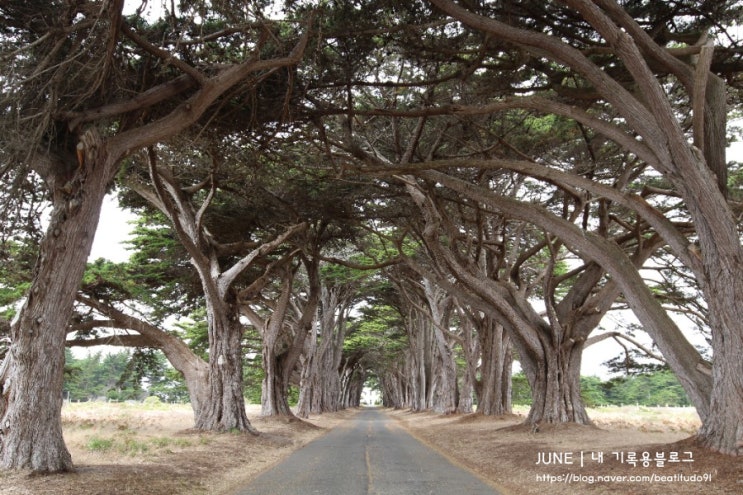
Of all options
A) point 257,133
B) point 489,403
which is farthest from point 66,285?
point 489,403

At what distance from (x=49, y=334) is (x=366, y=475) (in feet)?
14.5

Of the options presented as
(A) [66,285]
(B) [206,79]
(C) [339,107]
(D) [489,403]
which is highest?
(C) [339,107]

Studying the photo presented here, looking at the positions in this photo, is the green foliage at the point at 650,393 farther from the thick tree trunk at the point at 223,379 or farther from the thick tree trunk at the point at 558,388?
the thick tree trunk at the point at 223,379

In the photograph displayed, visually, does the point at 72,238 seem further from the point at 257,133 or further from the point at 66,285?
the point at 257,133

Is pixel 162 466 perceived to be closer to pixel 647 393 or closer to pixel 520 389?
pixel 520 389

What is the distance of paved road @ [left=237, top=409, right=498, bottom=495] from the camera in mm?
6449

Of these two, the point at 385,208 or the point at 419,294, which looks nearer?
the point at 385,208

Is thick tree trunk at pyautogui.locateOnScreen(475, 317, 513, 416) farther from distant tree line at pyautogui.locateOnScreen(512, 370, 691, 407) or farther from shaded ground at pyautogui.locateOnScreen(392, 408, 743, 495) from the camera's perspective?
distant tree line at pyautogui.locateOnScreen(512, 370, 691, 407)

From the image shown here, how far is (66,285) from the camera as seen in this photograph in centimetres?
648

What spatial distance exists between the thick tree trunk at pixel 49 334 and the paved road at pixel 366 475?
2.32m

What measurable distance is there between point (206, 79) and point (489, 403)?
15.7 m

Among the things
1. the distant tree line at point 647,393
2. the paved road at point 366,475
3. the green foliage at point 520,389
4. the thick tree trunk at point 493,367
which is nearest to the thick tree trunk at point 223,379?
the paved road at point 366,475

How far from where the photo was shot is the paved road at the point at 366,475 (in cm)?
645

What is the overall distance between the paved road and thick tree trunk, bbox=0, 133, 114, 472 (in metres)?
2.32
